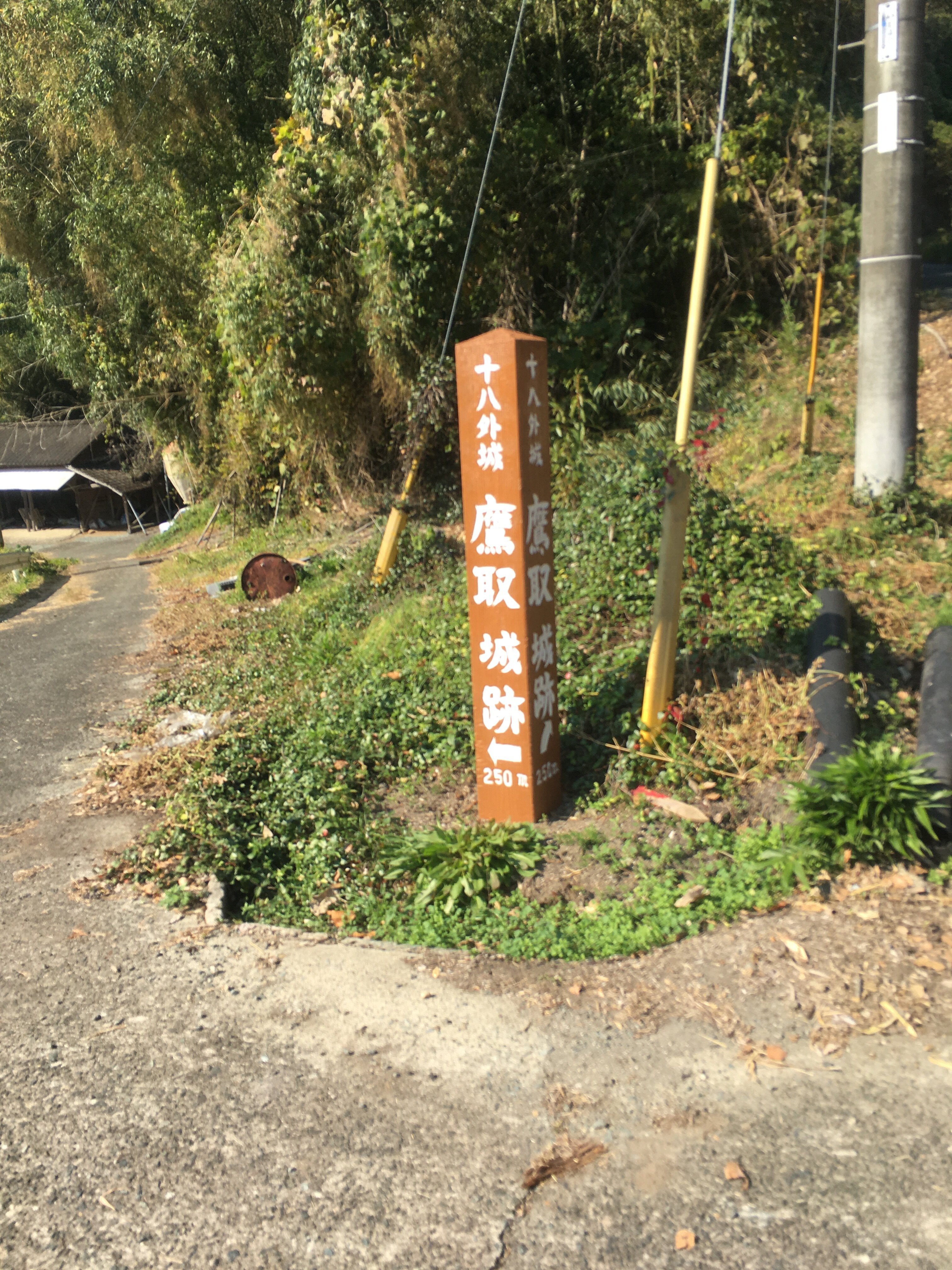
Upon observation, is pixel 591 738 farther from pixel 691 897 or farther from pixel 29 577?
pixel 29 577

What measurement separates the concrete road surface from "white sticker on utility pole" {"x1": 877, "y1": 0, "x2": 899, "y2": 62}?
6.35 meters

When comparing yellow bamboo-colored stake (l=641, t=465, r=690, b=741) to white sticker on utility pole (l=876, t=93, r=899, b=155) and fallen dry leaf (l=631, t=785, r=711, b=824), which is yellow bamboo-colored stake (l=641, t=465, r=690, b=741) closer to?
fallen dry leaf (l=631, t=785, r=711, b=824)

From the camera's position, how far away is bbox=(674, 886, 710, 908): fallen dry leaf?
4211mm

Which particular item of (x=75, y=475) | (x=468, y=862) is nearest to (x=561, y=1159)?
(x=468, y=862)

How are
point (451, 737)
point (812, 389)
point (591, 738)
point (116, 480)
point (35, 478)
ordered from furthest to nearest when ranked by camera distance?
point (35, 478) < point (116, 480) < point (812, 389) < point (451, 737) < point (591, 738)

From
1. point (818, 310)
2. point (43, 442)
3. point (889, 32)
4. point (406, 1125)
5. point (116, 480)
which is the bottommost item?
point (406, 1125)

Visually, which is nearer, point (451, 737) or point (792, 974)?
point (792, 974)

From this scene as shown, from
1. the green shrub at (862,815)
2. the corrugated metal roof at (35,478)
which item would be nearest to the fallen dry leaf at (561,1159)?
the green shrub at (862,815)

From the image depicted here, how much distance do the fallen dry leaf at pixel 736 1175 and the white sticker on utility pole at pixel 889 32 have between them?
23.6 ft

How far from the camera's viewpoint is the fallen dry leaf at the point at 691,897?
4.21 m

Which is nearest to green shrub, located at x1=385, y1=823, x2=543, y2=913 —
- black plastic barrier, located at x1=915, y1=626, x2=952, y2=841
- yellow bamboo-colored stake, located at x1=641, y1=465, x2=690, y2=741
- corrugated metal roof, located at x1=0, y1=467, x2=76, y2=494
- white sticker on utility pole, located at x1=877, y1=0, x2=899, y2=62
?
yellow bamboo-colored stake, located at x1=641, y1=465, x2=690, y2=741

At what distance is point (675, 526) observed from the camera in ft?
16.5

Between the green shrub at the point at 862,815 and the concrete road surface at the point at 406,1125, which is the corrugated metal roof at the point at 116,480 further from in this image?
the green shrub at the point at 862,815

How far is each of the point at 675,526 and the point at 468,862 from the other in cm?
A: 205
